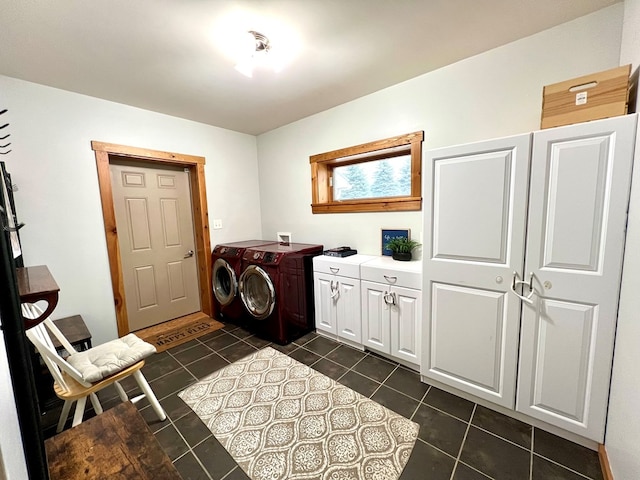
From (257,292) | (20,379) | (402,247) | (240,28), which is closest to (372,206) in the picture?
(402,247)

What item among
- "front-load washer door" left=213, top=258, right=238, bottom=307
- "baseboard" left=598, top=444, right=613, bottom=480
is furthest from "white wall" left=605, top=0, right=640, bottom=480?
"front-load washer door" left=213, top=258, right=238, bottom=307

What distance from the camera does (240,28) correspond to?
1.58 meters

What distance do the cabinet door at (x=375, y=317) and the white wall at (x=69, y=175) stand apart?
2481 mm

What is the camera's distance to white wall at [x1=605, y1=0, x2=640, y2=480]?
3.47 ft

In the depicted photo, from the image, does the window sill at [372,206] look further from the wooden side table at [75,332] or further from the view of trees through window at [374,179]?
the wooden side table at [75,332]

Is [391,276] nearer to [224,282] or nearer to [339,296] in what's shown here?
[339,296]

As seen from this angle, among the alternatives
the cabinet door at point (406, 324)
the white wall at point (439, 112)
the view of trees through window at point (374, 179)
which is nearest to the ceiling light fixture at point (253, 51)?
the white wall at point (439, 112)

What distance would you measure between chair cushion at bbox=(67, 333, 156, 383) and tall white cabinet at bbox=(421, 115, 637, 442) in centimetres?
202

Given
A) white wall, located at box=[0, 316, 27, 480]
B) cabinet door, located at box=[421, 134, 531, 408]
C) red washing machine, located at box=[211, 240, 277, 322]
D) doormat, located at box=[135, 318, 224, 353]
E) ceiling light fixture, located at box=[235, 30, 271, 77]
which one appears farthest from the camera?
red washing machine, located at box=[211, 240, 277, 322]

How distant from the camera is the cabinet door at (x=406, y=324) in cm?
201

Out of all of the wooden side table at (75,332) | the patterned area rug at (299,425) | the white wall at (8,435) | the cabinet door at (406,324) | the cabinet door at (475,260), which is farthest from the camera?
the cabinet door at (406,324)

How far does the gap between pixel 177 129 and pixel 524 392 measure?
12.6 feet

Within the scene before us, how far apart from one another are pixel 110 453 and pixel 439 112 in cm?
286

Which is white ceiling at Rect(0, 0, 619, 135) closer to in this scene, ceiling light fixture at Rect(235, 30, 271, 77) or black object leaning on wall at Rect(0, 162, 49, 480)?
ceiling light fixture at Rect(235, 30, 271, 77)
